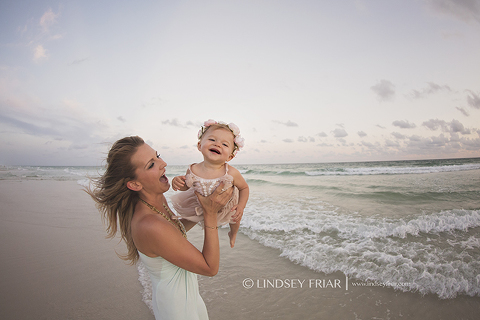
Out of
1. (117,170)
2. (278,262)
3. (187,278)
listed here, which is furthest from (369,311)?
(117,170)

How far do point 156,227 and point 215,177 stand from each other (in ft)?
3.54

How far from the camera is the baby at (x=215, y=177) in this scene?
262 centimetres

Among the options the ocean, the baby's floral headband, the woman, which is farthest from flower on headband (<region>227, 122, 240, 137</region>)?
the ocean

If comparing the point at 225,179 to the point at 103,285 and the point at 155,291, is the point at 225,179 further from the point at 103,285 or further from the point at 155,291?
the point at 103,285

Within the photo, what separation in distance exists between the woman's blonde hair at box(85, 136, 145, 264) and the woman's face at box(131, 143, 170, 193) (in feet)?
0.13

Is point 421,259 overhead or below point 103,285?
overhead

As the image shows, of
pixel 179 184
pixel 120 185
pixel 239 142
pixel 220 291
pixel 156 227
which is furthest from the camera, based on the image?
pixel 220 291

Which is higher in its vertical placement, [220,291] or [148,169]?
[148,169]

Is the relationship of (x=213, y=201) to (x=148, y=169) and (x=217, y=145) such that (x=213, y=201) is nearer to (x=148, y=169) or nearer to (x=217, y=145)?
(x=148, y=169)

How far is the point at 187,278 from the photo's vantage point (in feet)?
6.62

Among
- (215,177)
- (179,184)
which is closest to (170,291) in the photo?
(179,184)

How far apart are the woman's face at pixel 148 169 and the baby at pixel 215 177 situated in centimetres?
49

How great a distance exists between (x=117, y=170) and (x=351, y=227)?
22.2ft

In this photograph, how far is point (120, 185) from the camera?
1979 millimetres
